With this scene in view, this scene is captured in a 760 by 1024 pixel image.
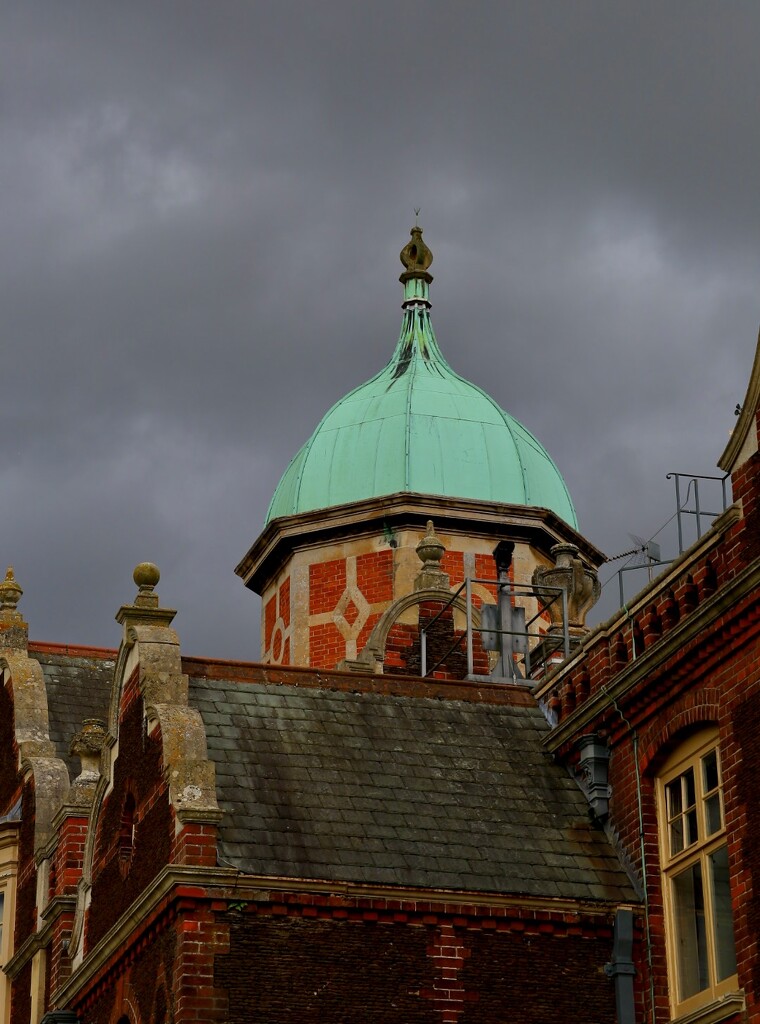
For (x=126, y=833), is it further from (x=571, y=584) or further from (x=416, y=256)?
(x=416, y=256)

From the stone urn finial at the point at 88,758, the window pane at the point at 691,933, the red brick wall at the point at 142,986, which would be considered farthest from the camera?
the stone urn finial at the point at 88,758

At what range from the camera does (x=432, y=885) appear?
2378 cm

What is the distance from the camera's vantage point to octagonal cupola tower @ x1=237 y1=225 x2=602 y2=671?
137 feet

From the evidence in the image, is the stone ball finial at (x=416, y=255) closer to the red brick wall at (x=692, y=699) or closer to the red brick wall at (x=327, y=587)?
the red brick wall at (x=327, y=587)

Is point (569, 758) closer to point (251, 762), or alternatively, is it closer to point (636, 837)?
point (636, 837)

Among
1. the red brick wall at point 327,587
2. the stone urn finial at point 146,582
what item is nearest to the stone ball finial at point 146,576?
the stone urn finial at point 146,582

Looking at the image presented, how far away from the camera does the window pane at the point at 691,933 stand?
2362 centimetres

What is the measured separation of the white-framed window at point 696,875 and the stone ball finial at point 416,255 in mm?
23842

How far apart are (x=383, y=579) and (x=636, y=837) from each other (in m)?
17.0

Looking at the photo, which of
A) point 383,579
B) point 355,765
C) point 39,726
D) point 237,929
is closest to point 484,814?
point 355,765

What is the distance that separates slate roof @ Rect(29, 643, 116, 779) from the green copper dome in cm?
654

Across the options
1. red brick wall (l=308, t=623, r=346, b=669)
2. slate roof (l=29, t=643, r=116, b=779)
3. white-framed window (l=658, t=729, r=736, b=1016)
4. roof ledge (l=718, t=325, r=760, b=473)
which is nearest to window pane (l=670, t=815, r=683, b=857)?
white-framed window (l=658, t=729, r=736, b=1016)

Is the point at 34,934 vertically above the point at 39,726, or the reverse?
the point at 39,726

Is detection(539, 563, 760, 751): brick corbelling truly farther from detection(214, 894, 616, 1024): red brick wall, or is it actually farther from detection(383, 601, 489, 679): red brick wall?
detection(383, 601, 489, 679): red brick wall
